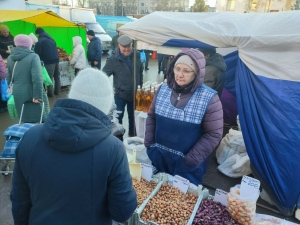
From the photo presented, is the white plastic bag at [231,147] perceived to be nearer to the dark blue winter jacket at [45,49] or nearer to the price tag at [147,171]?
the price tag at [147,171]

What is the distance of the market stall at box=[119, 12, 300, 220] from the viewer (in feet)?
7.69

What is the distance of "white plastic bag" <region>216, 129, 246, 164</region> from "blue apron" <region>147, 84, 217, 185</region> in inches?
60.9

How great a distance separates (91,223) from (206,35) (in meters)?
2.36

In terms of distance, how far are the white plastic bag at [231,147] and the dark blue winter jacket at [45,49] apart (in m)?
4.76

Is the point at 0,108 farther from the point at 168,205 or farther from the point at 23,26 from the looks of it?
the point at 168,205

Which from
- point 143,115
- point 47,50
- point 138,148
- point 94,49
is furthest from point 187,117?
point 94,49

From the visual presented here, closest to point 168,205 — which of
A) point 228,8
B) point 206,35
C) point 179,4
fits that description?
point 206,35

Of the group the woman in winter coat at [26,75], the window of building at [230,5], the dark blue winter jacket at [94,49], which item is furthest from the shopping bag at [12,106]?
the window of building at [230,5]

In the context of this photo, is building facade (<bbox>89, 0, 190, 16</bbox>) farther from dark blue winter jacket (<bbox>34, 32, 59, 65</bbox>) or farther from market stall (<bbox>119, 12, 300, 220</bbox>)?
market stall (<bbox>119, 12, 300, 220</bbox>)

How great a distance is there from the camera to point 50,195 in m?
1.13

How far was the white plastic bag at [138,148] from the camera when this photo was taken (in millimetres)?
2760

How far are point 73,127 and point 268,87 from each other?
2.15 m

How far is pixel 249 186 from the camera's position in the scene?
1.68m

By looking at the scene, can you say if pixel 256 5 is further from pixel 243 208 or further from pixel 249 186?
pixel 243 208
